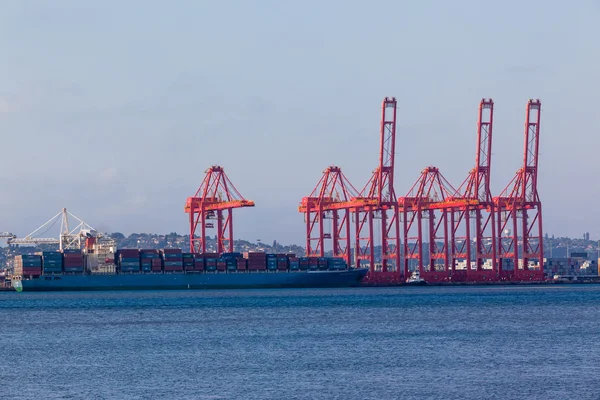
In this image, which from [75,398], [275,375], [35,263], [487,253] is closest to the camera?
[75,398]

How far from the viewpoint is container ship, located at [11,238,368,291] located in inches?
4921

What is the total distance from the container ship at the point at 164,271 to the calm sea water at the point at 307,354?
1995 inches

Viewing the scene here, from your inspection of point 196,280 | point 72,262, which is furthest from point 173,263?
point 72,262

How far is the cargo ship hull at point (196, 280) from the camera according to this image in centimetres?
12519

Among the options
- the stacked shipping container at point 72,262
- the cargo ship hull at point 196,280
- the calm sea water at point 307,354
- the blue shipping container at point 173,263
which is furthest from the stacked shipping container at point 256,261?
the calm sea water at point 307,354

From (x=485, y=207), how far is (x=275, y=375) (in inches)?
3635

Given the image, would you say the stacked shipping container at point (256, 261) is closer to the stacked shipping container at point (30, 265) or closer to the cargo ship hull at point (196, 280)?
the cargo ship hull at point (196, 280)

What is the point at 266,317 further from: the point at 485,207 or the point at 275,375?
the point at 485,207

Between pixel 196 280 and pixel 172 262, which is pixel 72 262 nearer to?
pixel 172 262

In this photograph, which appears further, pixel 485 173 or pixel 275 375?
pixel 485 173

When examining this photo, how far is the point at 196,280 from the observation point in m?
127

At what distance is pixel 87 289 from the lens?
A: 12650 cm

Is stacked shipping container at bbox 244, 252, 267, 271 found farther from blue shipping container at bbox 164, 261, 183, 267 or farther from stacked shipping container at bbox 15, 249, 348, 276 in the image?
blue shipping container at bbox 164, 261, 183, 267

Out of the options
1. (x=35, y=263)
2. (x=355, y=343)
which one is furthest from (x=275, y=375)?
(x=35, y=263)
